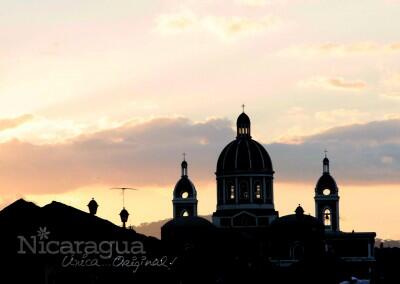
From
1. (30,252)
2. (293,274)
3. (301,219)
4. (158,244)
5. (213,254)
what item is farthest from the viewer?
(301,219)

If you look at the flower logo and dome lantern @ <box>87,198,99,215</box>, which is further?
dome lantern @ <box>87,198,99,215</box>

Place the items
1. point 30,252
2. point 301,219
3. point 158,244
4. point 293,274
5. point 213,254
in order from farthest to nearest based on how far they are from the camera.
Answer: point 301,219 → point 213,254 → point 293,274 → point 158,244 → point 30,252

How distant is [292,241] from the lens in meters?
198

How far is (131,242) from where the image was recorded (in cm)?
9500

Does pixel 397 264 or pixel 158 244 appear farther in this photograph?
pixel 397 264

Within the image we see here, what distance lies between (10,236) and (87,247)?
460 centimetres

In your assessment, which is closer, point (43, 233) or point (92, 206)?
point (43, 233)

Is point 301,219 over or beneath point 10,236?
over

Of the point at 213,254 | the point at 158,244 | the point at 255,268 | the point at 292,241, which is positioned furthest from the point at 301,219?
the point at 158,244

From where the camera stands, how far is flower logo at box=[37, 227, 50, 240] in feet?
302

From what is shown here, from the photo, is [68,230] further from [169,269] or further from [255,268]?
[255,268]

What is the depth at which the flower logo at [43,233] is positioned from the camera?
92.2 meters

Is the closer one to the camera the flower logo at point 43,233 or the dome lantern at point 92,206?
the flower logo at point 43,233

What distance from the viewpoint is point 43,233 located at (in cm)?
9256
